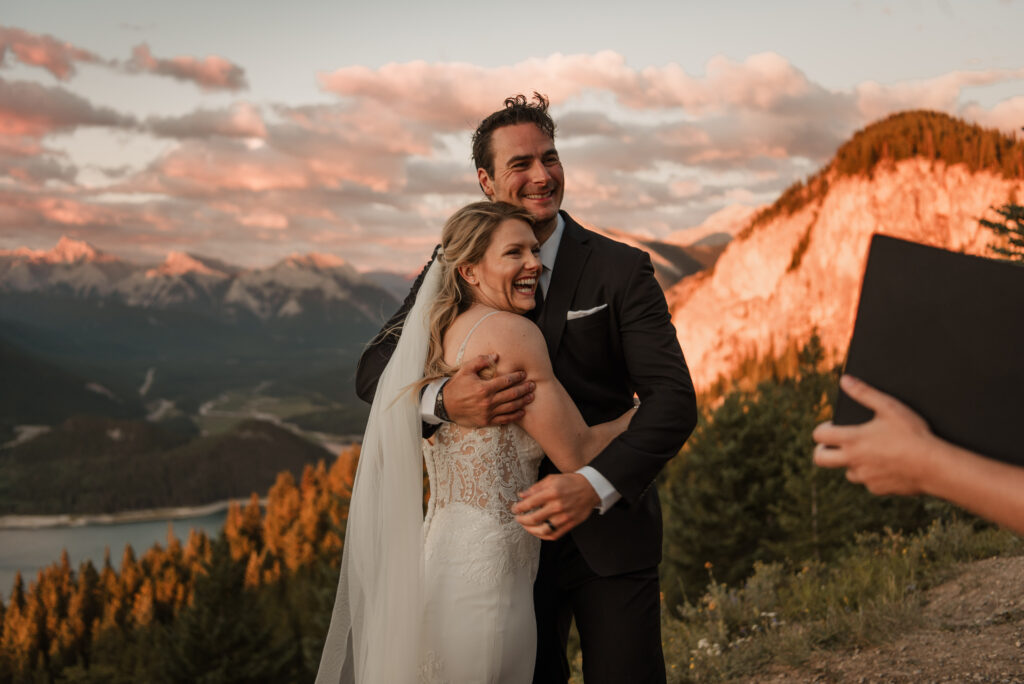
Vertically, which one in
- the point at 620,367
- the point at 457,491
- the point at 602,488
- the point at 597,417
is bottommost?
the point at 457,491

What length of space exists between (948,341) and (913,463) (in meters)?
0.30

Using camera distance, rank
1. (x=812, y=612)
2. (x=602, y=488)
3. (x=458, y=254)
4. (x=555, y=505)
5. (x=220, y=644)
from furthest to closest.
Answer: (x=220, y=644), (x=812, y=612), (x=458, y=254), (x=602, y=488), (x=555, y=505)

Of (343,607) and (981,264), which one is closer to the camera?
(981,264)

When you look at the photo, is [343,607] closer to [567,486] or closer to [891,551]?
[567,486]

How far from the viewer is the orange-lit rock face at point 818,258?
215 ft

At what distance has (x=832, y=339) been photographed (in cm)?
6681

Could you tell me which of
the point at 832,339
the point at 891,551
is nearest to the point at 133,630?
the point at 832,339

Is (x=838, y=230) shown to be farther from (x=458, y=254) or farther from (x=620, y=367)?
(x=458, y=254)

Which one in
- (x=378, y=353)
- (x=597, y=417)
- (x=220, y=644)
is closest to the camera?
(x=597, y=417)

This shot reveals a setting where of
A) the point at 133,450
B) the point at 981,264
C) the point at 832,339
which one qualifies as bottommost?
the point at 133,450

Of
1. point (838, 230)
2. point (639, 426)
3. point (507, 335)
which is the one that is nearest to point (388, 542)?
point (507, 335)

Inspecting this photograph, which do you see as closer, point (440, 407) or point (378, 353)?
point (440, 407)

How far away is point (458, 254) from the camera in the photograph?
3539mm

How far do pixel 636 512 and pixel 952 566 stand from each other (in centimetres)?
513
